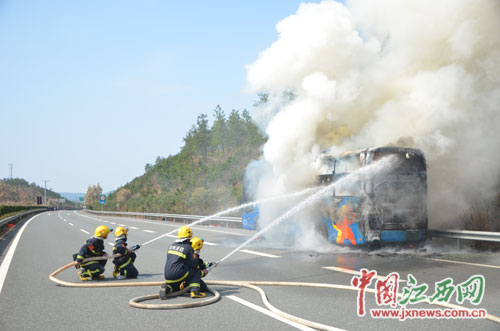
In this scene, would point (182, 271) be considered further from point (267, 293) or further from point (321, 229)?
point (321, 229)

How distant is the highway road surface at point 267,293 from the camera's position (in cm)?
555

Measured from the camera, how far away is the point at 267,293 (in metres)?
7.28

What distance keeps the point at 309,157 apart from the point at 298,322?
412 inches

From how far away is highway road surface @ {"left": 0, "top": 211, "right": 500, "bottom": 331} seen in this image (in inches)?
219

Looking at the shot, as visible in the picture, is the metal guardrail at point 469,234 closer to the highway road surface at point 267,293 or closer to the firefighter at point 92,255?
Result: the highway road surface at point 267,293

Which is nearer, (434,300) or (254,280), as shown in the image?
(434,300)

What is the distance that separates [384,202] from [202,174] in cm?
5177

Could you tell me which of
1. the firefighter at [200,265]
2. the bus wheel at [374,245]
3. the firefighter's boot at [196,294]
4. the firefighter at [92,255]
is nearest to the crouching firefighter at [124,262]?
the firefighter at [92,255]

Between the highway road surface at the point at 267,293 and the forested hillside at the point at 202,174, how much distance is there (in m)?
24.6

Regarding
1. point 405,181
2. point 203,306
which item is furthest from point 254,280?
point 405,181

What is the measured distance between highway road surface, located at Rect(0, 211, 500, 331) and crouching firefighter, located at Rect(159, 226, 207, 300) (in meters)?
0.22

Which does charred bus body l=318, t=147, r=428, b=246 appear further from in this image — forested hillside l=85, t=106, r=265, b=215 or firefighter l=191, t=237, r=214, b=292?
forested hillside l=85, t=106, r=265, b=215

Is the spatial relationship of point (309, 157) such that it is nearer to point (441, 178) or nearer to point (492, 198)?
point (441, 178)

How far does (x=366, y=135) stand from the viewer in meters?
15.5
